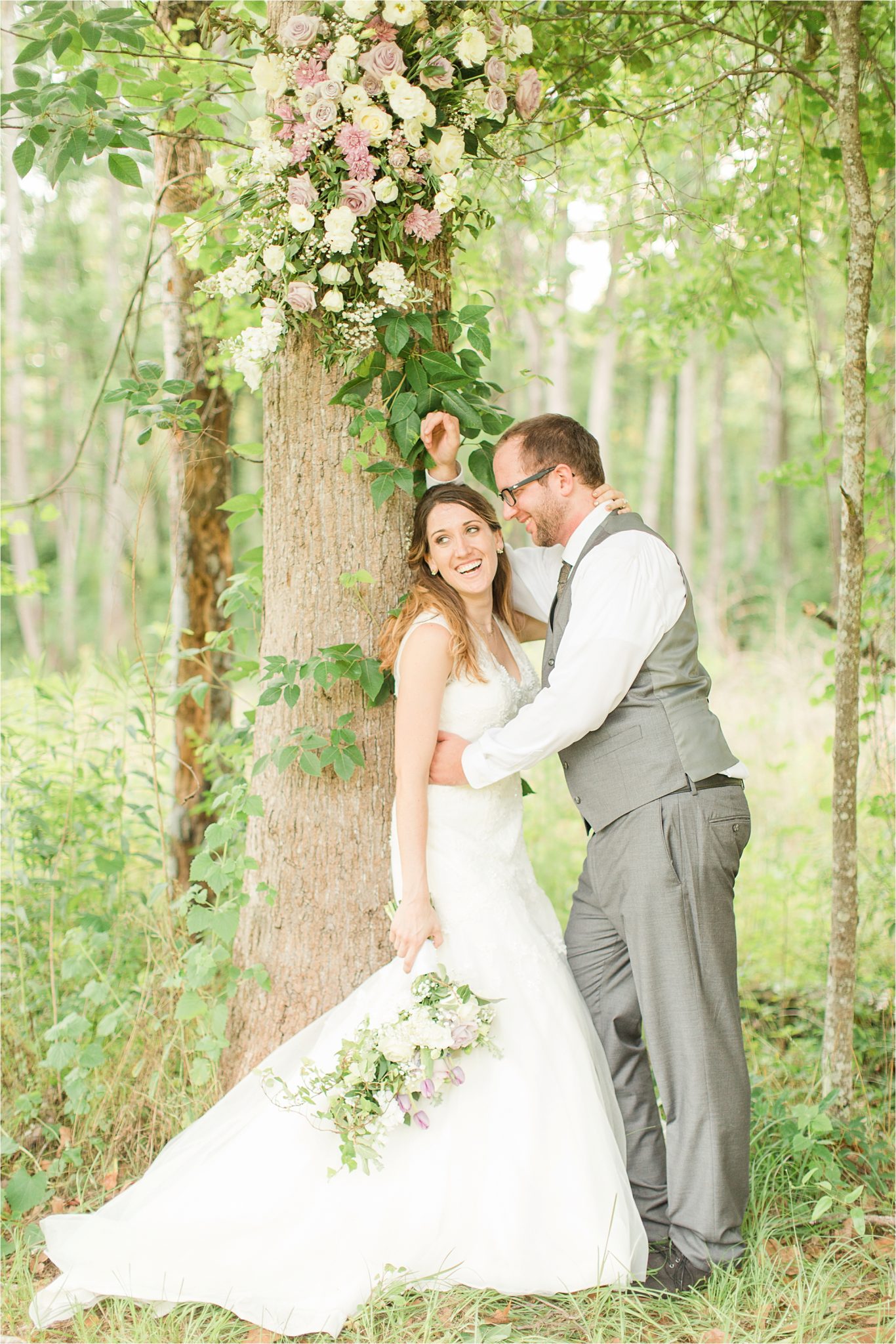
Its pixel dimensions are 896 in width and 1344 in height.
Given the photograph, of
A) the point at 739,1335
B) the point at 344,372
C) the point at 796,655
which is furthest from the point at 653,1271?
the point at 796,655

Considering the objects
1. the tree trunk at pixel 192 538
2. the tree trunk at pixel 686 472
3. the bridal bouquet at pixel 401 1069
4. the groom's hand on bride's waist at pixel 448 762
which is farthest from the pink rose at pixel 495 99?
the tree trunk at pixel 686 472

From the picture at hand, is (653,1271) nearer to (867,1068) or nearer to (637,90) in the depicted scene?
(867,1068)

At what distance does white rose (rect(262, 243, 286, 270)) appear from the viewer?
8.48 feet

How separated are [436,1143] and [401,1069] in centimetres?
23

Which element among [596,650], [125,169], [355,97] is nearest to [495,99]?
[355,97]

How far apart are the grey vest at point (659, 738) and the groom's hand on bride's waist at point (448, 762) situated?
35 centimetres

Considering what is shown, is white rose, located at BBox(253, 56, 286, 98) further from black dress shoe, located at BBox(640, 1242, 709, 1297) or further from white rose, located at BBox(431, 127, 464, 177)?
black dress shoe, located at BBox(640, 1242, 709, 1297)

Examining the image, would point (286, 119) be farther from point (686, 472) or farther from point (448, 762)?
point (686, 472)

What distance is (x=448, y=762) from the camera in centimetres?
278

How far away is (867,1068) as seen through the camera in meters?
3.98

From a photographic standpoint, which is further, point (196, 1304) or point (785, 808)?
point (785, 808)

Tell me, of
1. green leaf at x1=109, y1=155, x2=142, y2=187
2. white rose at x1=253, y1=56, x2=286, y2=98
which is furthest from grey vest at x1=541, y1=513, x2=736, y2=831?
green leaf at x1=109, y1=155, x2=142, y2=187

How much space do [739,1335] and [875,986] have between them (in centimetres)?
236

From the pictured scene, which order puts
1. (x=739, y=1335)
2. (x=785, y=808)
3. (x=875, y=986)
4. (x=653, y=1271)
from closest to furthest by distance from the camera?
(x=739, y=1335) < (x=653, y=1271) < (x=875, y=986) < (x=785, y=808)
